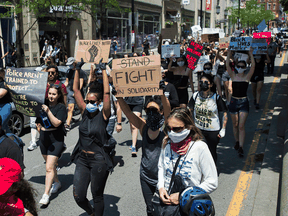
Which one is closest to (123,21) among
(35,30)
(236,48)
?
(35,30)

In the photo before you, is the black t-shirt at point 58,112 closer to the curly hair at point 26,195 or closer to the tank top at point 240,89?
the curly hair at point 26,195

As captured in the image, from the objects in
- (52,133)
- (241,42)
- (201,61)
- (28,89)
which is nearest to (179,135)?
(52,133)

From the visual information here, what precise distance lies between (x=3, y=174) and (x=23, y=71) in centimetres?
310

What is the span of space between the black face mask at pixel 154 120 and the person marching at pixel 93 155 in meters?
0.68

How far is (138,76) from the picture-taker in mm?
3748

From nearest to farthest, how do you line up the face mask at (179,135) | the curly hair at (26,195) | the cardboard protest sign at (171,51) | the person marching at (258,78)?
the curly hair at (26,195) → the face mask at (179,135) → the cardboard protest sign at (171,51) → the person marching at (258,78)

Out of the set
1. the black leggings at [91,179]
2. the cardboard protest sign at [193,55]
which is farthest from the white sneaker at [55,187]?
the cardboard protest sign at [193,55]

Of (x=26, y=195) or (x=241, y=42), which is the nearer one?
(x=26, y=195)

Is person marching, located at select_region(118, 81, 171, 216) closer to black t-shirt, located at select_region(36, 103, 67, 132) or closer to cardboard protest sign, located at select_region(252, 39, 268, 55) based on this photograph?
black t-shirt, located at select_region(36, 103, 67, 132)

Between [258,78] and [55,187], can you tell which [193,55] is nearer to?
[258,78]

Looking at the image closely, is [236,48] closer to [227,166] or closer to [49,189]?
[227,166]

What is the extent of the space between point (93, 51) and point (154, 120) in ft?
5.62

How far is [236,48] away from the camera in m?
8.69

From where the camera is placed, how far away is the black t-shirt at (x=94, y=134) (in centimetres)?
415
